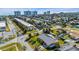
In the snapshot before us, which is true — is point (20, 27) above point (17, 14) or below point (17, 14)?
below

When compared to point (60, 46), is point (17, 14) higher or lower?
higher

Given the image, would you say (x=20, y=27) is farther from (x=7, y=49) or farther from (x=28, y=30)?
(x=7, y=49)

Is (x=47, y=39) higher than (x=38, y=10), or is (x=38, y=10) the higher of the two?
(x=38, y=10)

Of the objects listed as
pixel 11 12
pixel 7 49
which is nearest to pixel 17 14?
pixel 11 12

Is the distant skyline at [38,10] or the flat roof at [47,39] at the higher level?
the distant skyline at [38,10]

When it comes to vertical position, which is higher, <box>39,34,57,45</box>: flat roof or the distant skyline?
the distant skyline
